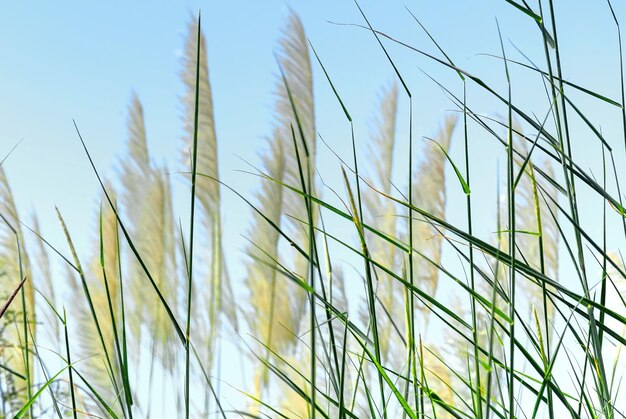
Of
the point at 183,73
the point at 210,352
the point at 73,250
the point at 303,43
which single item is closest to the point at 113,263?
the point at 210,352

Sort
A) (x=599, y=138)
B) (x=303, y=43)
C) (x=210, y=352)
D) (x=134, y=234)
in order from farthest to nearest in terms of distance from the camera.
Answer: (x=303, y=43), (x=134, y=234), (x=210, y=352), (x=599, y=138)

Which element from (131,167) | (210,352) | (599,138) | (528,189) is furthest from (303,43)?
(599,138)

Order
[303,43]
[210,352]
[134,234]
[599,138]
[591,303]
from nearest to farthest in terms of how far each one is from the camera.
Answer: [591,303] → [599,138] → [210,352] → [134,234] → [303,43]

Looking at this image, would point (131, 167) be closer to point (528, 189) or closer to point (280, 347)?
point (280, 347)

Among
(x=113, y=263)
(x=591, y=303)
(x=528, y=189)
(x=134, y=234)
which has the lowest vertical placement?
(x=591, y=303)

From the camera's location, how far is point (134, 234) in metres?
2.94

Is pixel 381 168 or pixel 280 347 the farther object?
pixel 381 168

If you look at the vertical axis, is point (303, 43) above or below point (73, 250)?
above

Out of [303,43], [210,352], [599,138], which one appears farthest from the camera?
[303,43]

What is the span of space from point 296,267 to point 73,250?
2.44 m

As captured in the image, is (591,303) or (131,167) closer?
(591,303)

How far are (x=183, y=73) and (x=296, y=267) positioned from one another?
→ 945 millimetres

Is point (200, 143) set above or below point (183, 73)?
below

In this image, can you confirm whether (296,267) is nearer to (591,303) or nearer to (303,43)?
(303,43)
